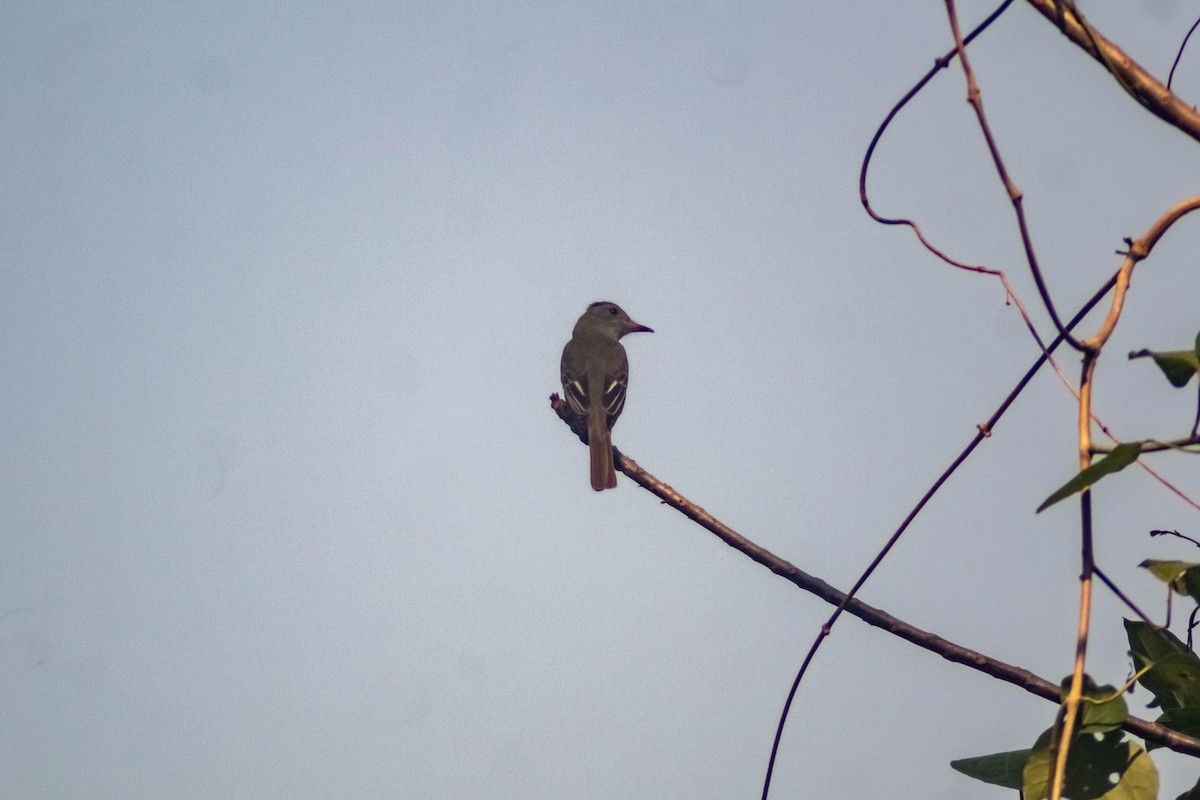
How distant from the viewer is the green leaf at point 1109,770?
102 inches

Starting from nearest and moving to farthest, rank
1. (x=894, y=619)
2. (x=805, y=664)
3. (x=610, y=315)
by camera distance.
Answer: (x=805, y=664) < (x=894, y=619) < (x=610, y=315)

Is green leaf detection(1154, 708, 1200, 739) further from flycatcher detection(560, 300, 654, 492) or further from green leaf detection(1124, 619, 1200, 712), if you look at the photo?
flycatcher detection(560, 300, 654, 492)

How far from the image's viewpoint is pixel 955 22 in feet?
7.63

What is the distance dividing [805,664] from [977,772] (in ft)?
1.96

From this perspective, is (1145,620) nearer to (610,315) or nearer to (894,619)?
(894,619)

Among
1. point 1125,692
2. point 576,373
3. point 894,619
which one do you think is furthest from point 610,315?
point 1125,692

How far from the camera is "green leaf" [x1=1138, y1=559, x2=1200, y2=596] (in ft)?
8.46

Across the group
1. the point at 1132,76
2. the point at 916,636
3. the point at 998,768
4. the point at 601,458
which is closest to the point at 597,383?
the point at 601,458

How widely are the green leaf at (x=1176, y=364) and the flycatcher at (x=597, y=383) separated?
598cm

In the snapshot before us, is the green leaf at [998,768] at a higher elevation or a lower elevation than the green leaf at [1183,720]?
lower

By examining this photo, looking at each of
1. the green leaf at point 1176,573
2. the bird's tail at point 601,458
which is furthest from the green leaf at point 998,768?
the bird's tail at point 601,458

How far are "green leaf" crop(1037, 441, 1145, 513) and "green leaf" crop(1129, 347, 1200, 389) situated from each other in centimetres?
25

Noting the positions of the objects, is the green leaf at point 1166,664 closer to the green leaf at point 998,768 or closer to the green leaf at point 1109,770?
the green leaf at point 1109,770

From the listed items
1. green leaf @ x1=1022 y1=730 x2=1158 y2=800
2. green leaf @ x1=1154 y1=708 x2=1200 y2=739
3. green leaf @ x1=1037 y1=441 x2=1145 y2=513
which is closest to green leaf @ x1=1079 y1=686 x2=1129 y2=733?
green leaf @ x1=1022 y1=730 x2=1158 y2=800
